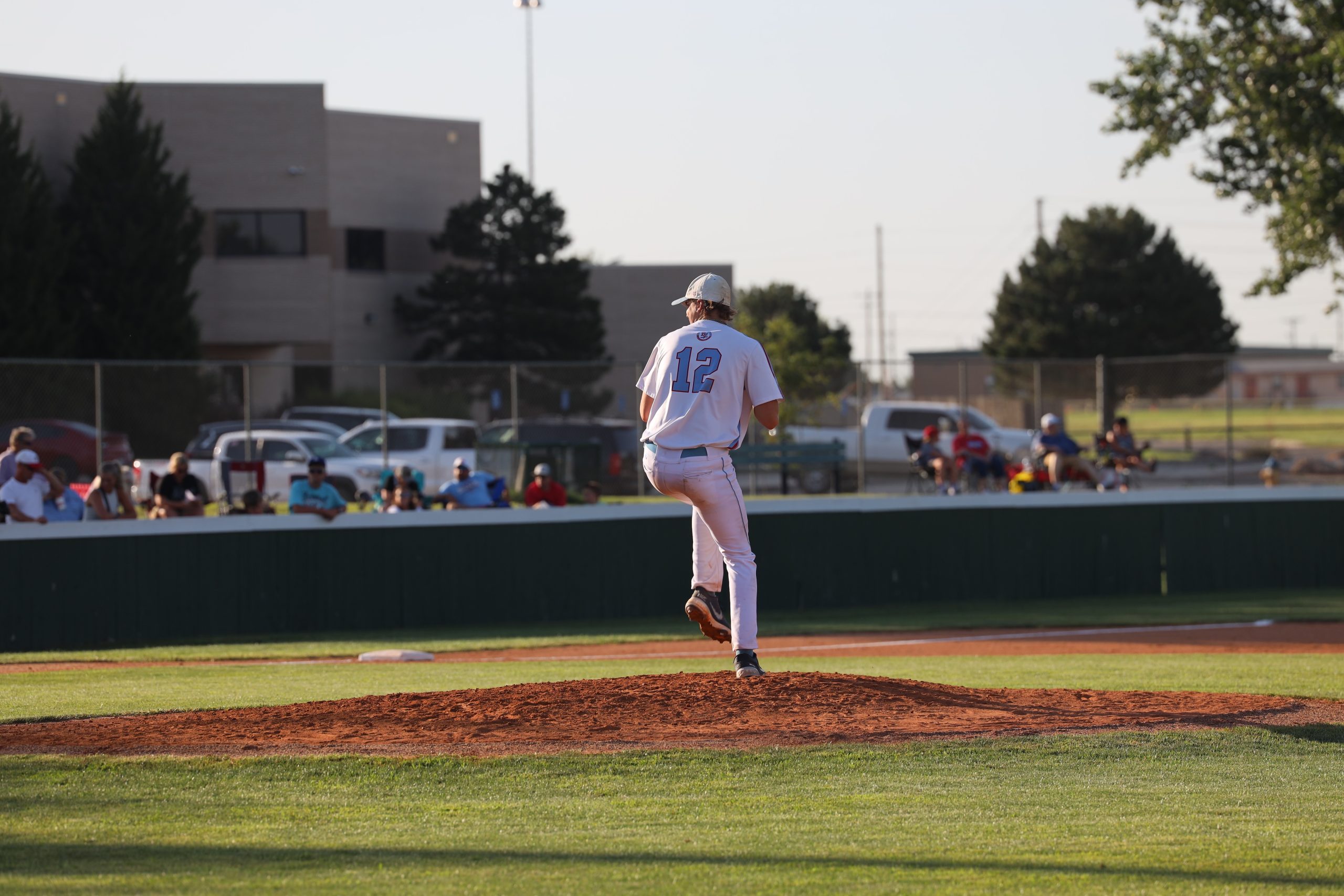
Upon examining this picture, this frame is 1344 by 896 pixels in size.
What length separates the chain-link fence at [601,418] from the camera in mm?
21578

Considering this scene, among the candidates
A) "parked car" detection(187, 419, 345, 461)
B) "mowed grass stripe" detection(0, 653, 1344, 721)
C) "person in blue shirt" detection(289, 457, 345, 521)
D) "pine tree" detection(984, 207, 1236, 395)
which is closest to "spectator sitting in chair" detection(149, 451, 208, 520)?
"person in blue shirt" detection(289, 457, 345, 521)

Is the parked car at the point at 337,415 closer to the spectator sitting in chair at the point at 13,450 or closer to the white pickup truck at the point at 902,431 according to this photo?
the white pickup truck at the point at 902,431

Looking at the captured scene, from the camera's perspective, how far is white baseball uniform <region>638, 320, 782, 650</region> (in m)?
6.84

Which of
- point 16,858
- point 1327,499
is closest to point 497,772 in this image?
point 16,858

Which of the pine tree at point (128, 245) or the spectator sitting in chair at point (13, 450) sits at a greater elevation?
the pine tree at point (128, 245)

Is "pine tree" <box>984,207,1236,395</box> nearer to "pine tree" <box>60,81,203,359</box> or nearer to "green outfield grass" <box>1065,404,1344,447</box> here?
"green outfield grass" <box>1065,404,1344,447</box>

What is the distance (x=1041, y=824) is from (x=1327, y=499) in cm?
1538

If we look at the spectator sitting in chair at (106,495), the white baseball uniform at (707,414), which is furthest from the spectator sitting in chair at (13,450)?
the white baseball uniform at (707,414)

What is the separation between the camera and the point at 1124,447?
75.9 feet

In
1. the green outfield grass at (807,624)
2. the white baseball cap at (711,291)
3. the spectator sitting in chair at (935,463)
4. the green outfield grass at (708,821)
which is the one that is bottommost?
the green outfield grass at (807,624)

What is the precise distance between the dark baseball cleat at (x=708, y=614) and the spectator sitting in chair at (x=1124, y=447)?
54.9ft

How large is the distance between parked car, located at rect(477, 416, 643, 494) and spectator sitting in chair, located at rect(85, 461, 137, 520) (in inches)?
282

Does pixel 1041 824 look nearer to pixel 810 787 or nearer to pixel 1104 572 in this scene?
pixel 810 787

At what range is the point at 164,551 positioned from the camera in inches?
588
